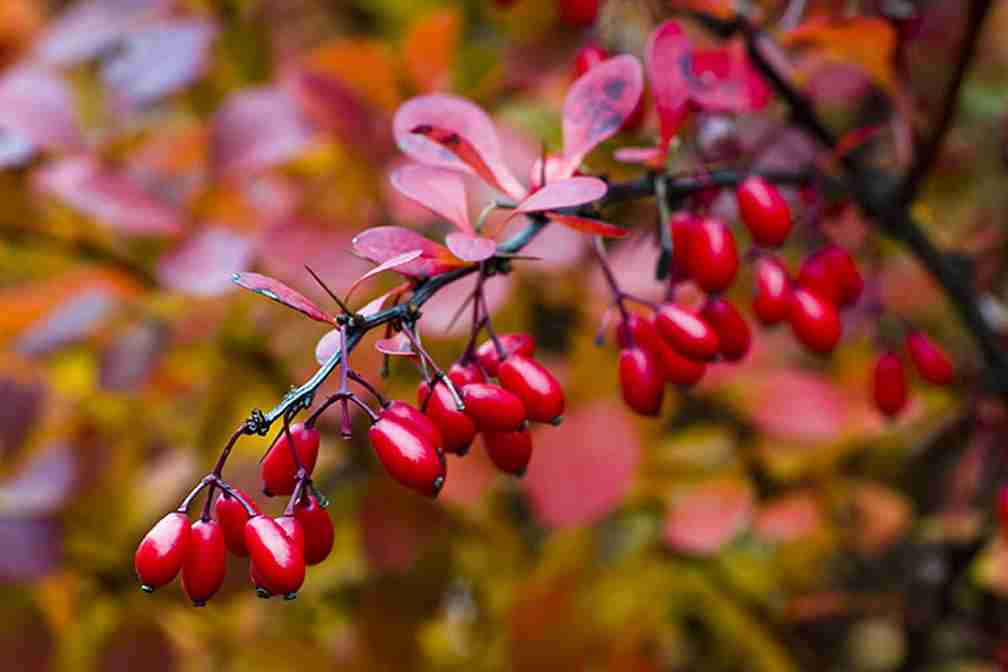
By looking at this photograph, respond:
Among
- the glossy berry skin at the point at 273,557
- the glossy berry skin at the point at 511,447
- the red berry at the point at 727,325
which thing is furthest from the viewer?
the red berry at the point at 727,325

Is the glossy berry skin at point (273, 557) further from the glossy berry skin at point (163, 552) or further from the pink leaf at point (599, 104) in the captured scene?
the pink leaf at point (599, 104)

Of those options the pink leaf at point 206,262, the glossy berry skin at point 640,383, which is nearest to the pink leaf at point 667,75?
the glossy berry skin at point 640,383

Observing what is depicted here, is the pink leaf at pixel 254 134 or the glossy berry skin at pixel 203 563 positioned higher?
the glossy berry skin at pixel 203 563

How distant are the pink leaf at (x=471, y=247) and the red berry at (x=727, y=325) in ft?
0.66

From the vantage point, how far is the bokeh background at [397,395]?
3.26 feet

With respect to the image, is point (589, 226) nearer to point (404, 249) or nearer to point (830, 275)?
point (404, 249)

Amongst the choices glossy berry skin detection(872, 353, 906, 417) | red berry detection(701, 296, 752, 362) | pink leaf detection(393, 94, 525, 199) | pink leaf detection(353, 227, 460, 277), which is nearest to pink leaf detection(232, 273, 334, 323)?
pink leaf detection(353, 227, 460, 277)

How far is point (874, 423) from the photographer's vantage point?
1.14 m

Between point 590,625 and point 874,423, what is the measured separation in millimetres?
345

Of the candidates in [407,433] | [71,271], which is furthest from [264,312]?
[407,433]

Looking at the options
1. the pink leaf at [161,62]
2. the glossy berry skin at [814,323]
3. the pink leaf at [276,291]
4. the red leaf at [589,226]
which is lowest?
the glossy berry skin at [814,323]

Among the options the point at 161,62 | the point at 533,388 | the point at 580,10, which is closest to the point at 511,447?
the point at 533,388

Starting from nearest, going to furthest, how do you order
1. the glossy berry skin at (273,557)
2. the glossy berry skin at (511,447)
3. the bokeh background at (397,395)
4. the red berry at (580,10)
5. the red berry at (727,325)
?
the glossy berry skin at (273,557), the glossy berry skin at (511,447), the red berry at (727,325), the red berry at (580,10), the bokeh background at (397,395)

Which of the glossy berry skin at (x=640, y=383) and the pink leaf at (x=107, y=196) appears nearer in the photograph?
the glossy berry skin at (x=640, y=383)
